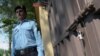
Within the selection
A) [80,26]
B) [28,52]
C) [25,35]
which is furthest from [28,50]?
[80,26]

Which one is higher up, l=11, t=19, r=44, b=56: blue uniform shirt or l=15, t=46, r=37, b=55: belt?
l=11, t=19, r=44, b=56: blue uniform shirt

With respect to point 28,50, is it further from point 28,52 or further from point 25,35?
point 25,35

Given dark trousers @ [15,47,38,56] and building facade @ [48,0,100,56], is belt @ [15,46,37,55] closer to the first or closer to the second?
dark trousers @ [15,47,38,56]

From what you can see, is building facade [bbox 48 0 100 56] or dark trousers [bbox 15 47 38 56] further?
dark trousers [bbox 15 47 38 56]

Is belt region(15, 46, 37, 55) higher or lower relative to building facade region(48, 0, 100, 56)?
lower

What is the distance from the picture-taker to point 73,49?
515 centimetres

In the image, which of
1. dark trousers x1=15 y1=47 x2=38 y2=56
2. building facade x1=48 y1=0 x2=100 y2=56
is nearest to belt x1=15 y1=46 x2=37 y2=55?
dark trousers x1=15 y1=47 x2=38 y2=56

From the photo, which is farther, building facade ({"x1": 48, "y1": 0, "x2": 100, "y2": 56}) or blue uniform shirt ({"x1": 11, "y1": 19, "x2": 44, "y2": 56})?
blue uniform shirt ({"x1": 11, "y1": 19, "x2": 44, "y2": 56})

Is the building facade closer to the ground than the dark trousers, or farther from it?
farther from it

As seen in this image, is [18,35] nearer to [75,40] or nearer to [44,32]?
[75,40]

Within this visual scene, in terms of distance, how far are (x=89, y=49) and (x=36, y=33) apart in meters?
0.86

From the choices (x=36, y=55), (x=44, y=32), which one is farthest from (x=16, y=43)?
(x=44, y=32)

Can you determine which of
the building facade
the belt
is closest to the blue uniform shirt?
the belt

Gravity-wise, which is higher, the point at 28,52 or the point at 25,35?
the point at 25,35
